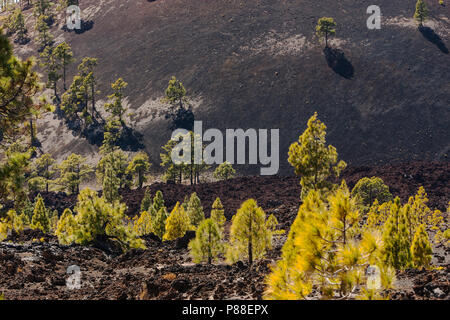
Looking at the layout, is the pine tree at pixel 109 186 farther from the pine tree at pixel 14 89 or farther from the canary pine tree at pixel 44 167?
the canary pine tree at pixel 44 167

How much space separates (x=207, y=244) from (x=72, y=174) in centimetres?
6314

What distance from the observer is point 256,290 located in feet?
41.3

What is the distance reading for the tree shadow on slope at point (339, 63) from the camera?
98000 millimetres

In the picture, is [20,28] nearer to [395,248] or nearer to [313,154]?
[313,154]

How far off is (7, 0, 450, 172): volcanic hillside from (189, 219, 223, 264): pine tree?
2194 inches

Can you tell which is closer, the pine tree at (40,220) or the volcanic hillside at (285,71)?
the pine tree at (40,220)

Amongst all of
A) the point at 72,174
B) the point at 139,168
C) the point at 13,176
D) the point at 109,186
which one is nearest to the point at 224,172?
the point at 139,168

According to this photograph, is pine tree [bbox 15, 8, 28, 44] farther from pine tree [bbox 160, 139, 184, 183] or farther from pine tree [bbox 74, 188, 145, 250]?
pine tree [bbox 74, 188, 145, 250]

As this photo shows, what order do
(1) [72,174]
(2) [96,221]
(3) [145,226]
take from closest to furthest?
(2) [96,221] → (3) [145,226] → (1) [72,174]

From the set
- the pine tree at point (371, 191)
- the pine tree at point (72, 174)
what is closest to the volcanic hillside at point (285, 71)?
the pine tree at point (72, 174)

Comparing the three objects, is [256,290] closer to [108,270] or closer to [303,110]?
[108,270]

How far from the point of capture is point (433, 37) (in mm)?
104562

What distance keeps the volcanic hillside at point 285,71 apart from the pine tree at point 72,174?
11078mm
